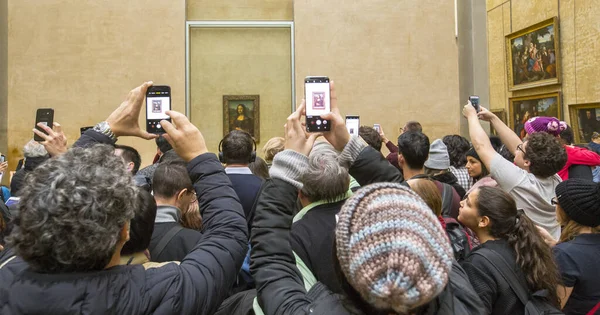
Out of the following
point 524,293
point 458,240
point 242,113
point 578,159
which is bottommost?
point 524,293

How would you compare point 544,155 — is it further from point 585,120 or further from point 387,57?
point 585,120

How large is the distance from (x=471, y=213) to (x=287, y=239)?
1290 millimetres

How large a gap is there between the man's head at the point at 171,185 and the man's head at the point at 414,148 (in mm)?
1994

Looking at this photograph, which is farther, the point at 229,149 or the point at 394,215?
the point at 229,149

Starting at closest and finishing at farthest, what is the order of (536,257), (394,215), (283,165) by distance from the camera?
(394,215)
(283,165)
(536,257)

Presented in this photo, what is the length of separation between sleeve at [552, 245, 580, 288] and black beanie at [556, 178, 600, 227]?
23 centimetres

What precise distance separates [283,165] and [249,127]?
12367 millimetres

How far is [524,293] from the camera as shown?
2342mm

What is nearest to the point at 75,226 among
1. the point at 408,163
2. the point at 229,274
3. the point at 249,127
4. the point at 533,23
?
the point at 229,274

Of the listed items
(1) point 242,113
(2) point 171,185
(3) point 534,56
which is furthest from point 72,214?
(3) point 534,56

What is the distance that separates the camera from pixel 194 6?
14539 millimetres

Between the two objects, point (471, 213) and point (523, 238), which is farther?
point (471, 213)

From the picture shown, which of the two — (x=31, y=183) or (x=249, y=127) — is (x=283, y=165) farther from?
(x=249, y=127)

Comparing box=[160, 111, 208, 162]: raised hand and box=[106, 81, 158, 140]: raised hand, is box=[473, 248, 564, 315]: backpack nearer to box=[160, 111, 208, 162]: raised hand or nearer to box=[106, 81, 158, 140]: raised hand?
box=[160, 111, 208, 162]: raised hand
